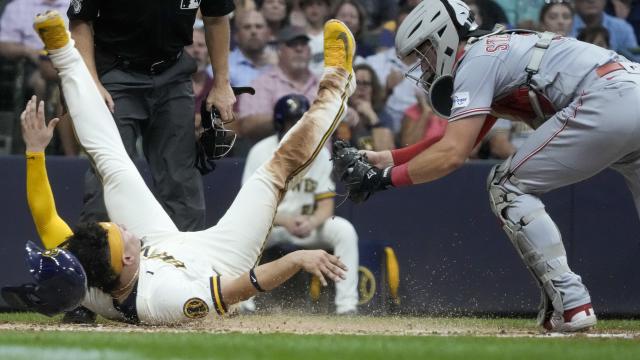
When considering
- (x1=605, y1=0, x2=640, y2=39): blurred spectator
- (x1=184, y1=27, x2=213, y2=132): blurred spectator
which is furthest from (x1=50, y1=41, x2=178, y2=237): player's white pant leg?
(x1=605, y1=0, x2=640, y2=39): blurred spectator

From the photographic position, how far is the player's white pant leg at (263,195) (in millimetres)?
6418

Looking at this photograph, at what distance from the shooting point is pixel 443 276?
8992 mm

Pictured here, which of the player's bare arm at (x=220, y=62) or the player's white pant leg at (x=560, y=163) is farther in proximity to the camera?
the player's bare arm at (x=220, y=62)

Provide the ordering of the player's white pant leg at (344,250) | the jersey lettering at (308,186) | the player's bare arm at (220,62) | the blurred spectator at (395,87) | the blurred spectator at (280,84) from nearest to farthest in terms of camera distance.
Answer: the player's bare arm at (220,62) < the player's white pant leg at (344,250) < the jersey lettering at (308,186) < the blurred spectator at (280,84) < the blurred spectator at (395,87)

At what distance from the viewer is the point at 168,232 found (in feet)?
21.2

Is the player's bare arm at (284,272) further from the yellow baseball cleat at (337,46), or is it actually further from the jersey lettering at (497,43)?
the yellow baseball cleat at (337,46)

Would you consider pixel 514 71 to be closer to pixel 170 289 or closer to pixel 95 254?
pixel 170 289

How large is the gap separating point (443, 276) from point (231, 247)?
297cm

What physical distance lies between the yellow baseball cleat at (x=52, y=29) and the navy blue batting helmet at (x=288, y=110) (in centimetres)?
265

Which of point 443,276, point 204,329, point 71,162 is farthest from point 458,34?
point 71,162

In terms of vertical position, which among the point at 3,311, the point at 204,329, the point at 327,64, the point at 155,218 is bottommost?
the point at 3,311

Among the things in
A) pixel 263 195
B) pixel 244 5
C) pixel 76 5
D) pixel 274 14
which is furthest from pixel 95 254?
pixel 274 14

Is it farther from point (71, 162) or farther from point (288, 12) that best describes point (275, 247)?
point (288, 12)

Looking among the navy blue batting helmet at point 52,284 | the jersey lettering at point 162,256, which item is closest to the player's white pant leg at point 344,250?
the jersey lettering at point 162,256
